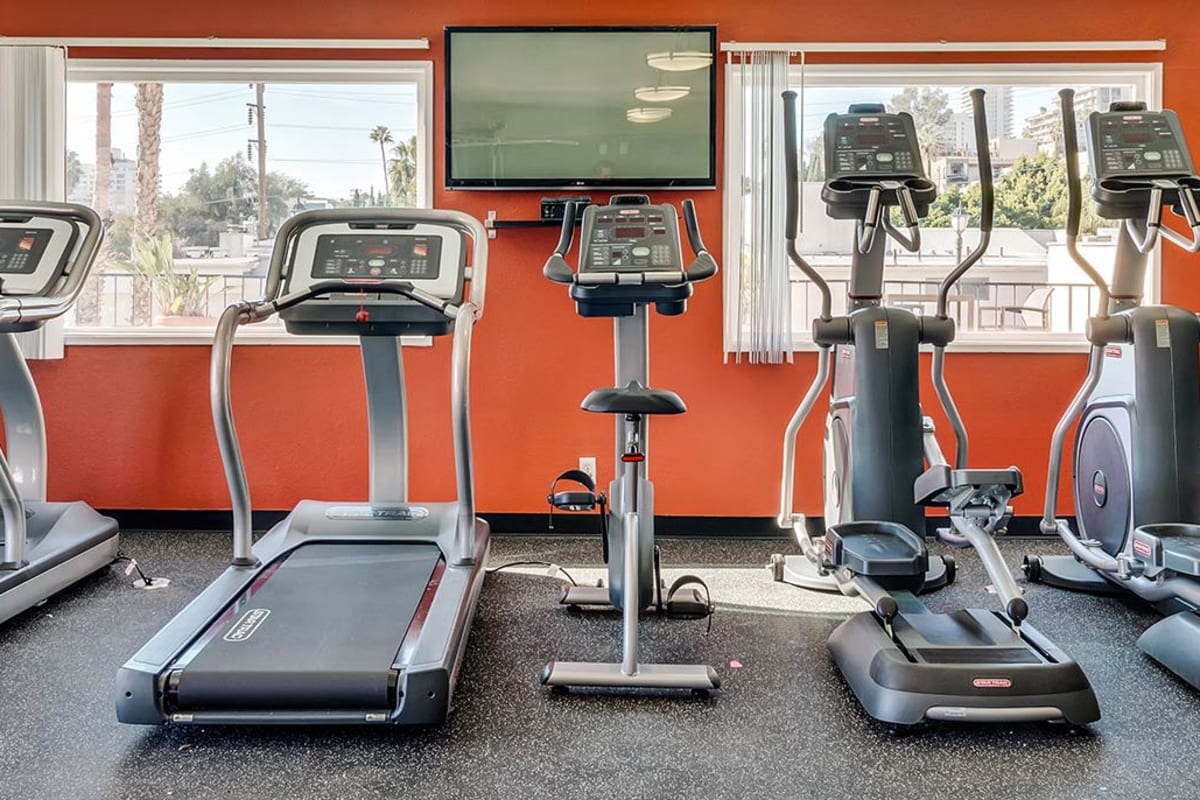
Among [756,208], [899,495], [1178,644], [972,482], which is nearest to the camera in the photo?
[972,482]

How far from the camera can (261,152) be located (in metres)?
3.97

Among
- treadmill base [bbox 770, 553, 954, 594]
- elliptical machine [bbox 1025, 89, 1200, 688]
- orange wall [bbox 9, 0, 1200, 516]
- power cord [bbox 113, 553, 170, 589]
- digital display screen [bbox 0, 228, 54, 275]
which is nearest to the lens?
elliptical machine [bbox 1025, 89, 1200, 688]

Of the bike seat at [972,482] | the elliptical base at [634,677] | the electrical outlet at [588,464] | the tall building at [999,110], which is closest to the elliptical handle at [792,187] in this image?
the bike seat at [972,482]

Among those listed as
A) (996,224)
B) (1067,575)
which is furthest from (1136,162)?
(1067,575)

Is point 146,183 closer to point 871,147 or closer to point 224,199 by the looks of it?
point 224,199

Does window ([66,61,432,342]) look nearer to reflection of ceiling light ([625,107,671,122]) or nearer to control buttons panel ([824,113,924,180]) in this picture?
reflection of ceiling light ([625,107,671,122])

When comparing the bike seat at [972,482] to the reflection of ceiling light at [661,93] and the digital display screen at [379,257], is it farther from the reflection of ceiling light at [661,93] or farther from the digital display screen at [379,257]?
the reflection of ceiling light at [661,93]

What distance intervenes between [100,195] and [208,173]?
0.56 m

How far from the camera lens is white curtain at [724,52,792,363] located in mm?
3643

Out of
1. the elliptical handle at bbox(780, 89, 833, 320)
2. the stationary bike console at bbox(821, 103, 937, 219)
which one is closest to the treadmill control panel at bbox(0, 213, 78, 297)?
the elliptical handle at bbox(780, 89, 833, 320)

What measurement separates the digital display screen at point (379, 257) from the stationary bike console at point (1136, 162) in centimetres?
243

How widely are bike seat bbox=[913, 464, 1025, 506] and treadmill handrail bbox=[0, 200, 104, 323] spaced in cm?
306

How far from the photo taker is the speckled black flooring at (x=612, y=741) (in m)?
1.79

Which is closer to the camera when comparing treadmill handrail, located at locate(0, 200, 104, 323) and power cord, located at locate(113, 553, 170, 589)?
treadmill handrail, located at locate(0, 200, 104, 323)
